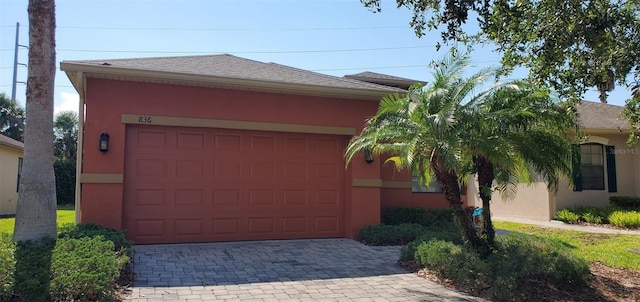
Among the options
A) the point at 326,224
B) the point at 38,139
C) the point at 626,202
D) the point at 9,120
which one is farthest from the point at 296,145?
the point at 9,120

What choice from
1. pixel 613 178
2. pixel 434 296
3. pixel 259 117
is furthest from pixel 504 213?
pixel 434 296

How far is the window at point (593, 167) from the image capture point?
1688 centimetres

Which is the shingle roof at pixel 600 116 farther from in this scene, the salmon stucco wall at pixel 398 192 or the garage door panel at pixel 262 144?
the garage door panel at pixel 262 144

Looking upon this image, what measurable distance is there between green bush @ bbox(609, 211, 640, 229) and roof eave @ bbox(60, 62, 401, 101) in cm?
897

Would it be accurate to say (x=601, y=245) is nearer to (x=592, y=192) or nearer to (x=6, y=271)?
(x=592, y=192)

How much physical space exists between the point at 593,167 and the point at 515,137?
1221 cm

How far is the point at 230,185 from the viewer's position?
1020 centimetres

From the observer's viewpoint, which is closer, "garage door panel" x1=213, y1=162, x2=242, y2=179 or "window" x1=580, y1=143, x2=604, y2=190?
"garage door panel" x1=213, y1=162, x2=242, y2=179

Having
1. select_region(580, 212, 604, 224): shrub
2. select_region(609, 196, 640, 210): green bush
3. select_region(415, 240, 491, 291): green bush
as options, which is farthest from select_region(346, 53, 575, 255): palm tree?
select_region(609, 196, 640, 210): green bush

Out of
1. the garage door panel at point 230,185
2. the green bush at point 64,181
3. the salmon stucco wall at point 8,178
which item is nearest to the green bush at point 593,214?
the garage door panel at point 230,185

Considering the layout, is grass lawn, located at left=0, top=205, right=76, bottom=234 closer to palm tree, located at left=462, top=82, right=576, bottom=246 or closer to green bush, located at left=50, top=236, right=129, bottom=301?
green bush, located at left=50, top=236, right=129, bottom=301

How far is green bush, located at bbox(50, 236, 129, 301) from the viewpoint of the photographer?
5031mm

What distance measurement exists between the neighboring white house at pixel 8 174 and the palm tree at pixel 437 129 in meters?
17.4

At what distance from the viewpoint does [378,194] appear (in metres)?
11.1
